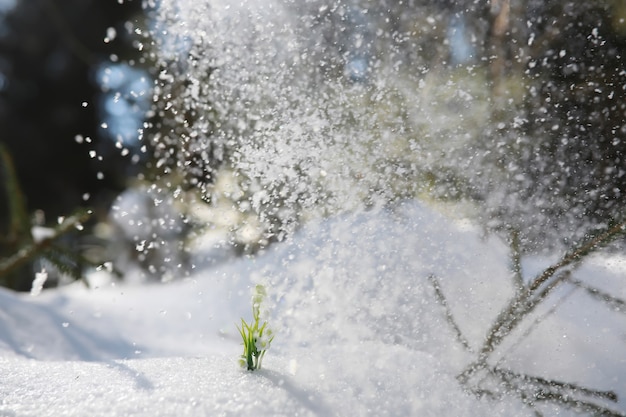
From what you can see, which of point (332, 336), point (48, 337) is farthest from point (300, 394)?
point (48, 337)

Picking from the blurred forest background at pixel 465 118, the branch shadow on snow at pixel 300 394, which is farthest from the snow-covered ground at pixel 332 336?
the blurred forest background at pixel 465 118

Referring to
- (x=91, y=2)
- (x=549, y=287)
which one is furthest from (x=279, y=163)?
(x=91, y=2)

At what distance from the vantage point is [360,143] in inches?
69.7

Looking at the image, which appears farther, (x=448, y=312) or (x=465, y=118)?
(x=465, y=118)

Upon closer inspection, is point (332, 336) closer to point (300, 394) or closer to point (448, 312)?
point (448, 312)

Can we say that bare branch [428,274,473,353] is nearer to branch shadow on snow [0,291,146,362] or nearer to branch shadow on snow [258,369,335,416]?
branch shadow on snow [258,369,335,416]

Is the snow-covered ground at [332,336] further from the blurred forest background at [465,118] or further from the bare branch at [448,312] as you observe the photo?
the blurred forest background at [465,118]

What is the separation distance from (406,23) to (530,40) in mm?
423

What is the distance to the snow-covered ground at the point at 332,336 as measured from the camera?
874mm

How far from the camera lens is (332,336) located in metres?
1.28

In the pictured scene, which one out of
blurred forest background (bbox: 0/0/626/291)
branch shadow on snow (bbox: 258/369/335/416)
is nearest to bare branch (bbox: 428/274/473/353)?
blurred forest background (bbox: 0/0/626/291)

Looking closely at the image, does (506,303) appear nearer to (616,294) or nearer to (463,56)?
(616,294)

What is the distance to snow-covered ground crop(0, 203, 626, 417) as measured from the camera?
0.87 meters

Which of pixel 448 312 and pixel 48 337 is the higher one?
pixel 48 337
